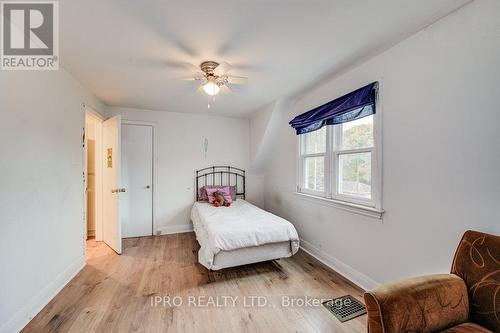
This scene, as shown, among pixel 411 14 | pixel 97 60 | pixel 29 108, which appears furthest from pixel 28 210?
pixel 411 14

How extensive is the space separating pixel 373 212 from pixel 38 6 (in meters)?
3.23

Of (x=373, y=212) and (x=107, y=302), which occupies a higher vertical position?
(x=373, y=212)

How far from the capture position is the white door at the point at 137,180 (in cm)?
389

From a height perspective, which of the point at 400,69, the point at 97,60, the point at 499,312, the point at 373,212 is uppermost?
the point at 97,60

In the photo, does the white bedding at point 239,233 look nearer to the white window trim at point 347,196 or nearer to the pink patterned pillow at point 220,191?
the white window trim at point 347,196

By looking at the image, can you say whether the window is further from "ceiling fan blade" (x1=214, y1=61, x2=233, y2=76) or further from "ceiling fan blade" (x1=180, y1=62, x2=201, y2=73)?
"ceiling fan blade" (x1=180, y1=62, x2=201, y2=73)

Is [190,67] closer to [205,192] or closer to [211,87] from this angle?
[211,87]

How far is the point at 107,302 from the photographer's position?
2.03 meters

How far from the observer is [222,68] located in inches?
90.7

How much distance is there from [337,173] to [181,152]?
9.86 feet

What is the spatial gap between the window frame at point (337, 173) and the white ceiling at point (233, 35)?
2.54ft

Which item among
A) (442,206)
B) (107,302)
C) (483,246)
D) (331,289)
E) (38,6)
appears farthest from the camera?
(331,289)

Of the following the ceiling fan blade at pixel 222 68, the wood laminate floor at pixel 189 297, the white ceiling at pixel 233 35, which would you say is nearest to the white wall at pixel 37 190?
the wood laminate floor at pixel 189 297

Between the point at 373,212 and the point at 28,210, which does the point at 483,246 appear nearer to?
the point at 373,212
